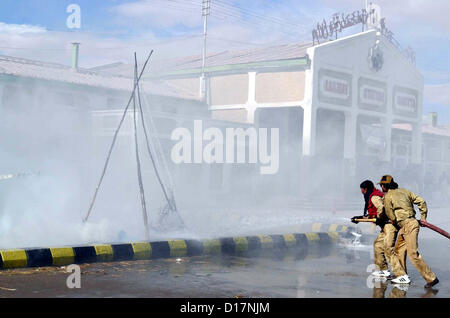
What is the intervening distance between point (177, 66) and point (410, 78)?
Answer: 14.2 metres

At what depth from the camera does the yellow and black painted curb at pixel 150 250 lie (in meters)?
8.43

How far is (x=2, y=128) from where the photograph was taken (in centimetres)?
1956

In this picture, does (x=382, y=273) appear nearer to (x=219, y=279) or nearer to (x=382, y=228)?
(x=382, y=228)

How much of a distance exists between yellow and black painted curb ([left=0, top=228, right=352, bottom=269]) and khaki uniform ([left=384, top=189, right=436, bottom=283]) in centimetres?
359

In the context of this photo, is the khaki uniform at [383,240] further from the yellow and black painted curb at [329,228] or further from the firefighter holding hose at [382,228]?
the yellow and black painted curb at [329,228]

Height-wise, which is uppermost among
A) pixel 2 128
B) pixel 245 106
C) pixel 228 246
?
pixel 245 106

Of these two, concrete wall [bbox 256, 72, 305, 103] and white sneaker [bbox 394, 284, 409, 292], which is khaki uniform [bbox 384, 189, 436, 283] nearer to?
white sneaker [bbox 394, 284, 409, 292]

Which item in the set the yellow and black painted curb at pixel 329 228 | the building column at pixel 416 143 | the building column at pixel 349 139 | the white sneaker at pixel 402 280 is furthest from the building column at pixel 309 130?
the white sneaker at pixel 402 280

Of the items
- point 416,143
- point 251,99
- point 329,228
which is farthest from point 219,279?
point 416,143

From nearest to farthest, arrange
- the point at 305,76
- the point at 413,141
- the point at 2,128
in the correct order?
the point at 2,128 → the point at 305,76 → the point at 413,141

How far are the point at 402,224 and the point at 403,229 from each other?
0.07m
